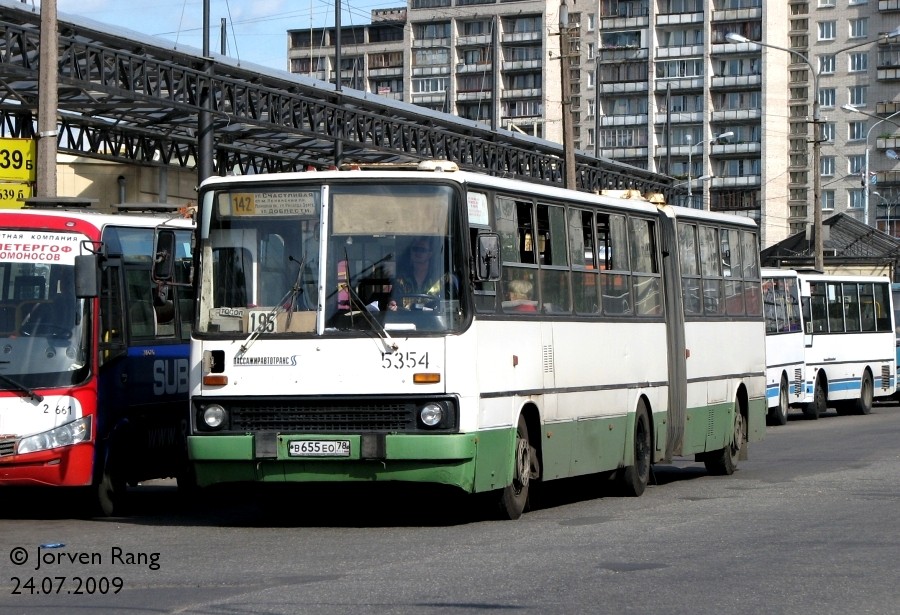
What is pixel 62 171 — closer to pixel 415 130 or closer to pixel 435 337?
pixel 415 130

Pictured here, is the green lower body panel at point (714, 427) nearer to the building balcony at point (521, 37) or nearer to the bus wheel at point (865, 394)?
the bus wheel at point (865, 394)

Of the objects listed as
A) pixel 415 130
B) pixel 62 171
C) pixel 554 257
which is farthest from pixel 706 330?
pixel 62 171

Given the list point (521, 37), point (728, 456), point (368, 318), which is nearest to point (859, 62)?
point (521, 37)

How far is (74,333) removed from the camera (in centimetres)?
1419

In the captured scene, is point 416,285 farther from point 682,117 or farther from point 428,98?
point 428,98

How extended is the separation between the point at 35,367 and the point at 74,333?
43cm

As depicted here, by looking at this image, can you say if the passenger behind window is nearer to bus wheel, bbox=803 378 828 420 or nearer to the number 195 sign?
the number 195 sign

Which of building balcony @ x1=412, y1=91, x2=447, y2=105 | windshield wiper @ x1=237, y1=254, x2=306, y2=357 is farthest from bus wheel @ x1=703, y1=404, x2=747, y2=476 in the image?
building balcony @ x1=412, y1=91, x2=447, y2=105

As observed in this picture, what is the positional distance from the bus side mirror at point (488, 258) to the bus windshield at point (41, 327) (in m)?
3.60

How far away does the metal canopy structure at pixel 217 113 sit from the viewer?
30.5m

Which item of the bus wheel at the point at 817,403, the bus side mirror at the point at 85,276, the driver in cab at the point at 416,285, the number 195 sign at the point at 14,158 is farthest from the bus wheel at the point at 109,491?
the bus wheel at the point at 817,403

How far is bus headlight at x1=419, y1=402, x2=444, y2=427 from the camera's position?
12562 mm

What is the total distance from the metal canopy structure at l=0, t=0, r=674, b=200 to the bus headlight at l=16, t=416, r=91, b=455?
11.2m

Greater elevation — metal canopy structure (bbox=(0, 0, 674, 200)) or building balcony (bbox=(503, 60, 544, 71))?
building balcony (bbox=(503, 60, 544, 71))
